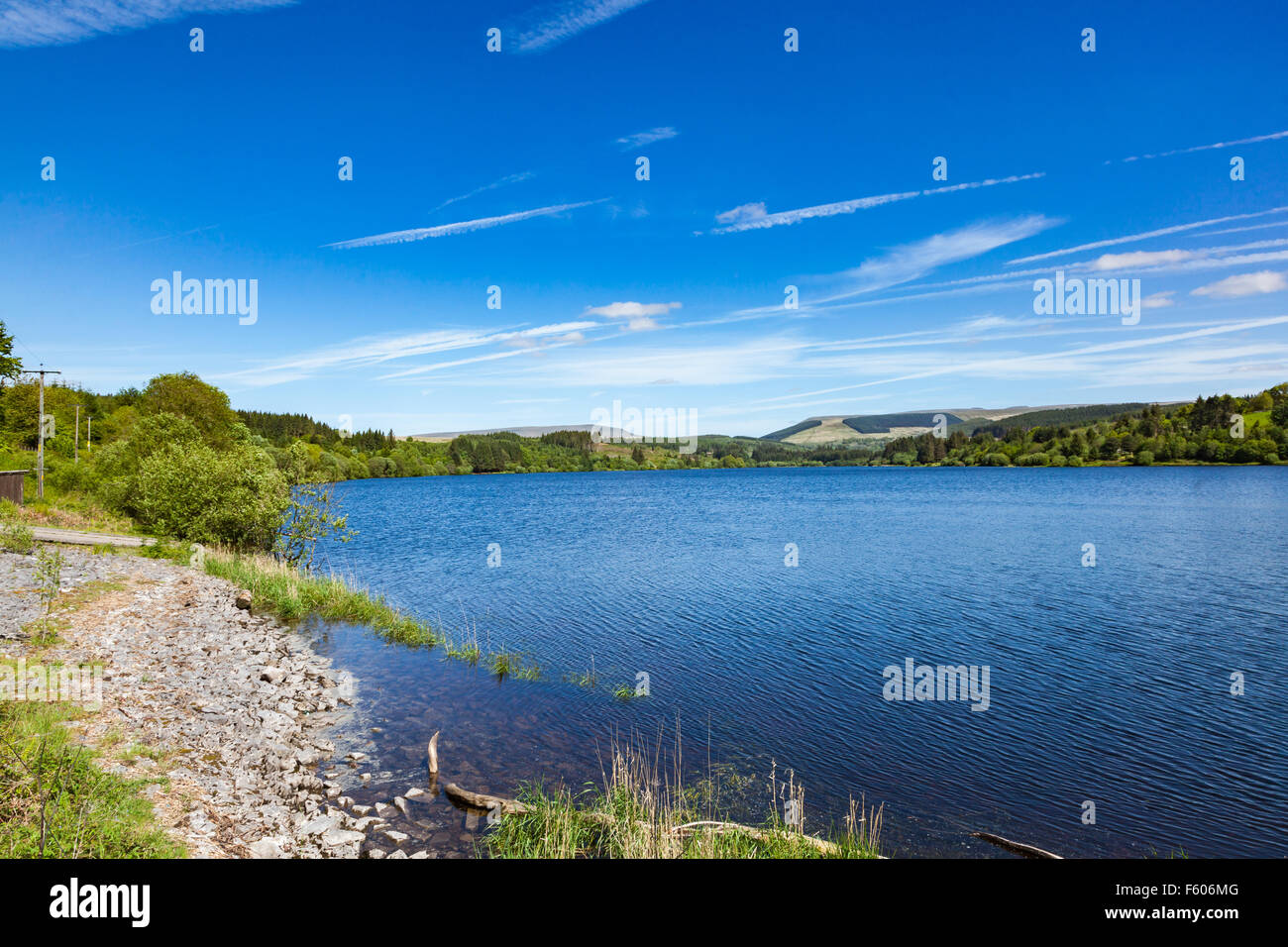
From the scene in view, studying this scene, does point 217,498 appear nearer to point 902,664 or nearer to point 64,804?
point 64,804

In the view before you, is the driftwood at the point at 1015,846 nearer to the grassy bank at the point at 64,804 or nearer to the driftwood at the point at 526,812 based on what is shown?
the driftwood at the point at 526,812

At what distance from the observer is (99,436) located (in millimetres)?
106750

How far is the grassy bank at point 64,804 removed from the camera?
781 centimetres

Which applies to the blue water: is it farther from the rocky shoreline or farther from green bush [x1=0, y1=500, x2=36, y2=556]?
green bush [x1=0, y1=500, x2=36, y2=556]

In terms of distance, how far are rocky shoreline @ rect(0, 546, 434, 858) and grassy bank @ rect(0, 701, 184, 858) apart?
551 millimetres

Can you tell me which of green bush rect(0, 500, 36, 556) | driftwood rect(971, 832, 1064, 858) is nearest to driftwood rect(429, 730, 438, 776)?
driftwood rect(971, 832, 1064, 858)

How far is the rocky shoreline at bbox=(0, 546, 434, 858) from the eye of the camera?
1103cm

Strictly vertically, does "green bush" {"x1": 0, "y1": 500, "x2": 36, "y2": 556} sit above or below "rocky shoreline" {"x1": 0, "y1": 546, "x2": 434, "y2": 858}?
above

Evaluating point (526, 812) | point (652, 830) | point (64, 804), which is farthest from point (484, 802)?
point (64, 804)

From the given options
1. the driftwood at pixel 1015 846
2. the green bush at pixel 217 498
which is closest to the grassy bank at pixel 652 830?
the driftwood at pixel 1015 846

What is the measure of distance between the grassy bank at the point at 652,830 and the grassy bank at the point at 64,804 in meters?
5.33
